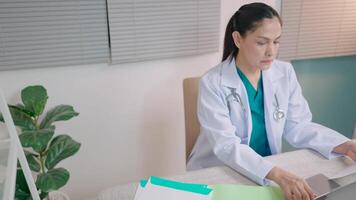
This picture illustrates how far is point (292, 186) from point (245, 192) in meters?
0.12

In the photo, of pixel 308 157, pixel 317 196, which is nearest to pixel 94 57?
pixel 308 157

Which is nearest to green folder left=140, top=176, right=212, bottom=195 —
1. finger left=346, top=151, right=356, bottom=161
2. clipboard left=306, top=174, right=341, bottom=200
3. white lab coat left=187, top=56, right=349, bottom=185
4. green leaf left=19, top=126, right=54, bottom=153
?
white lab coat left=187, top=56, right=349, bottom=185

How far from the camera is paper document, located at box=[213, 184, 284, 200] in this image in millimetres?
852

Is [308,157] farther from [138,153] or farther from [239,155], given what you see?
[138,153]

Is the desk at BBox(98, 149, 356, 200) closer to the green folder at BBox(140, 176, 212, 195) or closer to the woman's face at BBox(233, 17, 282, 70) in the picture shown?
the green folder at BBox(140, 176, 212, 195)

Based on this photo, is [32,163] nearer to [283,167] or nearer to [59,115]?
[59,115]

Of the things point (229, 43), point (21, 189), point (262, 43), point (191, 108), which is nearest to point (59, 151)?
point (21, 189)

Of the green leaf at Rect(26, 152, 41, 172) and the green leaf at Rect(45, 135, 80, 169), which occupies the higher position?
the green leaf at Rect(45, 135, 80, 169)

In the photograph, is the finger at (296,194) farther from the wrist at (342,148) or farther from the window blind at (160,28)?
the window blind at (160,28)

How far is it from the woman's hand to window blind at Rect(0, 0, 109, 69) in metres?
1.11

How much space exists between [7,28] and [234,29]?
40.1 inches

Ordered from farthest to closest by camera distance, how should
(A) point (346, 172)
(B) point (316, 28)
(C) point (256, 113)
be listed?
(B) point (316, 28), (C) point (256, 113), (A) point (346, 172)

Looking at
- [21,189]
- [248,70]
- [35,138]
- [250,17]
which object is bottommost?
[21,189]

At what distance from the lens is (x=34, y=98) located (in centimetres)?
146
